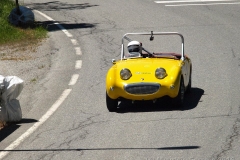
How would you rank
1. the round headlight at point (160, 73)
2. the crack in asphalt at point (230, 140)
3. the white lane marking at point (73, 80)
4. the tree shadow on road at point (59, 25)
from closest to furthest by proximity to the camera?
the crack in asphalt at point (230, 140), the round headlight at point (160, 73), the white lane marking at point (73, 80), the tree shadow on road at point (59, 25)

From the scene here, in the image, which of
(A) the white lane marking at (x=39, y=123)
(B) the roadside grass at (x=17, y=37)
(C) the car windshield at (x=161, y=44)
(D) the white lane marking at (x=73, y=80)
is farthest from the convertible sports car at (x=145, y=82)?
(B) the roadside grass at (x=17, y=37)

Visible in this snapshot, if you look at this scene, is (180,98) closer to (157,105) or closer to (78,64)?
(157,105)

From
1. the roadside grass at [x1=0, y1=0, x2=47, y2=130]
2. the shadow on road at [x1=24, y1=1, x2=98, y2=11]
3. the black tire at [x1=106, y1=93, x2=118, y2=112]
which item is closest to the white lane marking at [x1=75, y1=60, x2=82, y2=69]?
the roadside grass at [x1=0, y1=0, x2=47, y2=130]

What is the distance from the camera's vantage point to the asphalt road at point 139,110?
10992mm

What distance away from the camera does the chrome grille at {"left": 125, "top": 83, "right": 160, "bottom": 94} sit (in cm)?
1347

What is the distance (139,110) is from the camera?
Answer: 13.8 meters

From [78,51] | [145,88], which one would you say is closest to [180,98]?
[145,88]

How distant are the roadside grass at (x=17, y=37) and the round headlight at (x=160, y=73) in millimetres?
6975

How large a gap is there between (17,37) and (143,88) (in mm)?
10247

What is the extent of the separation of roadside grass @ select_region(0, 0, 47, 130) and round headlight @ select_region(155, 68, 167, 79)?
22.9 feet

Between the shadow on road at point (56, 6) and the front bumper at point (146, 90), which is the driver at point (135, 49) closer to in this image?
the front bumper at point (146, 90)

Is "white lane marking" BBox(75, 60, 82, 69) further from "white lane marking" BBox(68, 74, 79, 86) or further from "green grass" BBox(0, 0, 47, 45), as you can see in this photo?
"green grass" BBox(0, 0, 47, 45)

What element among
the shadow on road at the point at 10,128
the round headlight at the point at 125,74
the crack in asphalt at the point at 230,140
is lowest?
the shadow on road at the point at 10,128

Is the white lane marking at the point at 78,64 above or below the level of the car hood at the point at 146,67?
below
